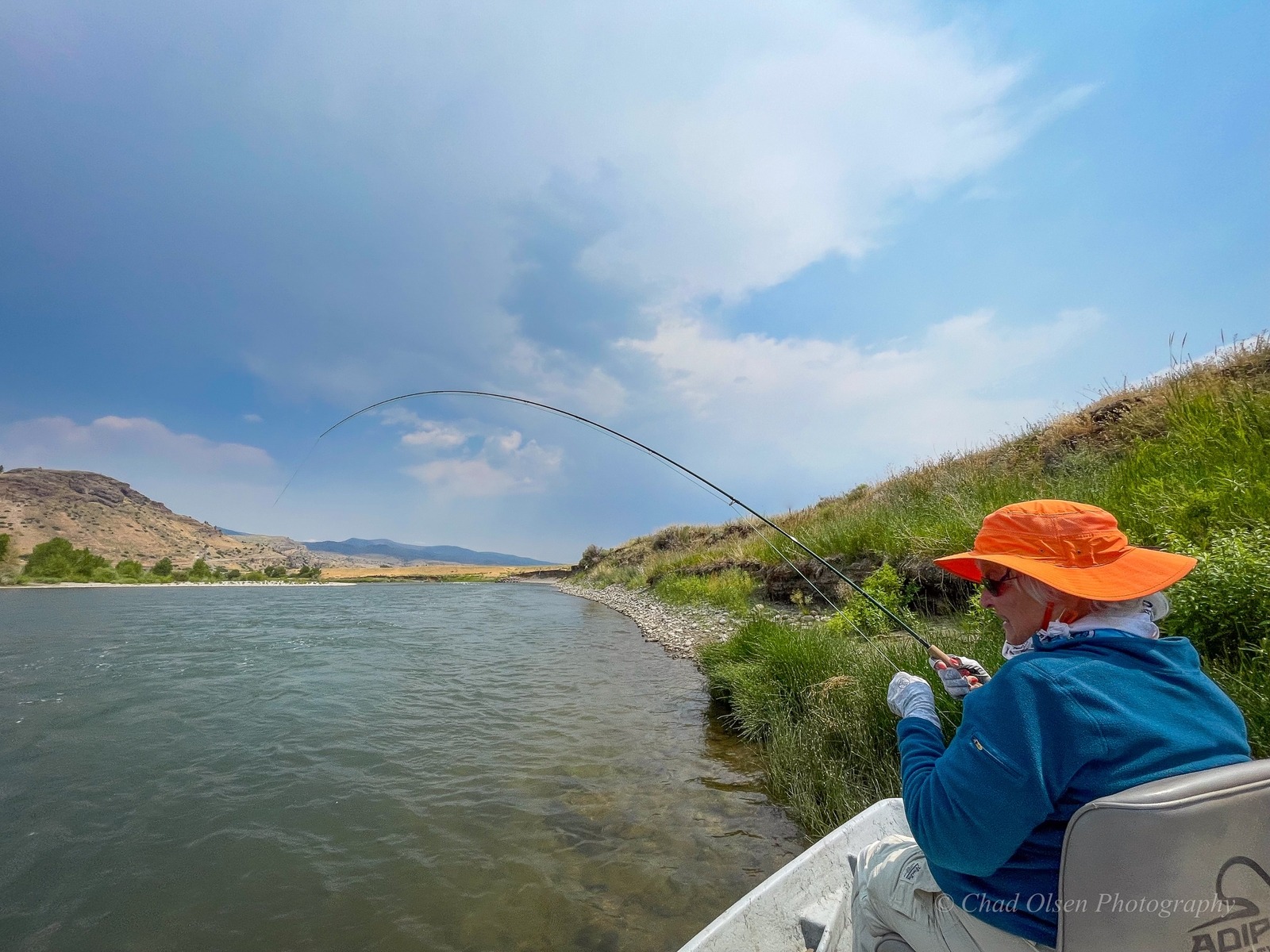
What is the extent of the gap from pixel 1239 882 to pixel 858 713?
3851mm

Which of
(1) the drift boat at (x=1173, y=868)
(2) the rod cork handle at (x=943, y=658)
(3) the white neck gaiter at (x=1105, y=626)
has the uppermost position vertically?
(3) the white neck gaiter at (x=1105, y=626)

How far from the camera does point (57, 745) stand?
6.08m

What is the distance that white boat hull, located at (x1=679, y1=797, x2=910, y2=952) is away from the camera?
96.7 inches

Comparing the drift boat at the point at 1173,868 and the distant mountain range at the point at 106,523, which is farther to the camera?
the distant mountain range at the point at 106,523

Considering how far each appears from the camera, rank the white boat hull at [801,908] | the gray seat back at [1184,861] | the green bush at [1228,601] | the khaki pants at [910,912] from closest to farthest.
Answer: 1. the gray seat back at [1184,861]
2. the khaki pants at [910,912]
3. the white boat hull at [801,908]
4. the green bush at [1228,601]

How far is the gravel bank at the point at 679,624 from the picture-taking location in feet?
35.6

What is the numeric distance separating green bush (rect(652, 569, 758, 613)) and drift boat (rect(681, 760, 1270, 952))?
10.7m

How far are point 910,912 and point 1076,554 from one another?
1277mm

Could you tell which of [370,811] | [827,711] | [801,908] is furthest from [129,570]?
[801,908]

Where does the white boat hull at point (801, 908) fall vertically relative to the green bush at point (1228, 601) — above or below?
below

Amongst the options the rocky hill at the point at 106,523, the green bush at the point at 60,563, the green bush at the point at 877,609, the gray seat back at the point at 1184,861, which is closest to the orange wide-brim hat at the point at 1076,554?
the gray seat back at the point at 1184,861

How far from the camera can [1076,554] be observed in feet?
5.11

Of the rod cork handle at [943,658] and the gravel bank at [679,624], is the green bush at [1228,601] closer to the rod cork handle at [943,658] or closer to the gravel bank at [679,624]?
the rod cork handle at [943,658]

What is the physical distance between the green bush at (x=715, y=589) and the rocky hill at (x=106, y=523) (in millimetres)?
59157
